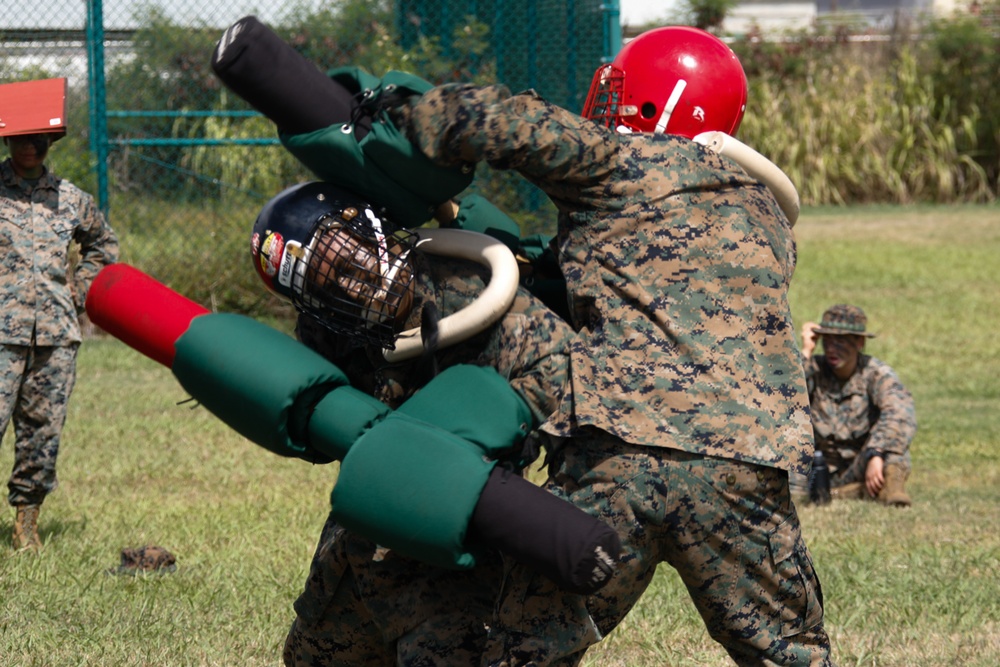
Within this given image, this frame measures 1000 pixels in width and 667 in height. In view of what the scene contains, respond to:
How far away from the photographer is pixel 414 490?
3.15 m

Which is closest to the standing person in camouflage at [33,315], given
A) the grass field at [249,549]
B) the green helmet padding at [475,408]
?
the grass field at [249,549]

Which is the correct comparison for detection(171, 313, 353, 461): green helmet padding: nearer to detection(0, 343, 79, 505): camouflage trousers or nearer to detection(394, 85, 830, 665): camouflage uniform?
detection(394, 85, 830, 665): camouflage uniform

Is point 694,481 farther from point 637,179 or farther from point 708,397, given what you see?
point 637,179

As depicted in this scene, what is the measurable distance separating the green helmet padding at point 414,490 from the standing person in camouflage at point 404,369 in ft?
0.61

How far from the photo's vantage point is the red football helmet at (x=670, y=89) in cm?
384

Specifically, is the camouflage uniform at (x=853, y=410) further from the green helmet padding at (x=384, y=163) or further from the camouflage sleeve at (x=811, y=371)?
the green helmet padding at (x=384, y=163)

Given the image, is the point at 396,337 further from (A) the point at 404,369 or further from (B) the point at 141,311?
(B) the point at 141,311

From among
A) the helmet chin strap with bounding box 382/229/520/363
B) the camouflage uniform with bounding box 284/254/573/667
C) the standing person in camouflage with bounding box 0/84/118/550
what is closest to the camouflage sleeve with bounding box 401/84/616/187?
the helmet chin strap with bounding box 382/229/520/363

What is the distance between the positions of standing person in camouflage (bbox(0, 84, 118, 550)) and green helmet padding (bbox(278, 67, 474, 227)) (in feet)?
12.6

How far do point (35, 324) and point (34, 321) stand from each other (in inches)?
0.8

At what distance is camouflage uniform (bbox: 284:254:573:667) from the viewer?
3455 millimetres

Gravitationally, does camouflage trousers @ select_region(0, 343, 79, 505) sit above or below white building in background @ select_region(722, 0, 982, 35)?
above

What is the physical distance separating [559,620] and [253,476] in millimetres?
5436

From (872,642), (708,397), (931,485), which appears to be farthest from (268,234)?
(931,485)
